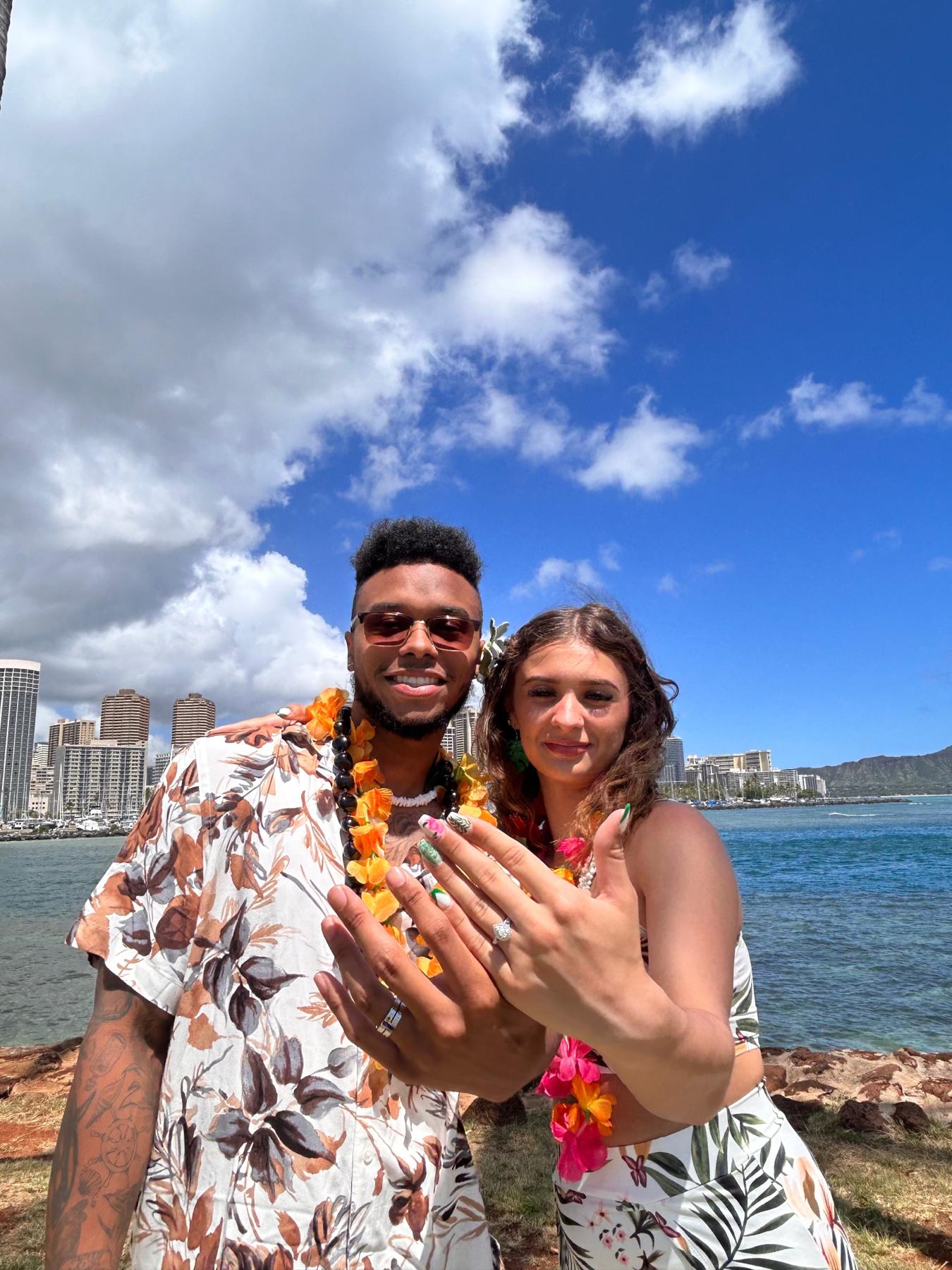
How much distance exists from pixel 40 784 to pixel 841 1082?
184278 mm

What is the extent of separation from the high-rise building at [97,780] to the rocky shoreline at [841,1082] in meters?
162

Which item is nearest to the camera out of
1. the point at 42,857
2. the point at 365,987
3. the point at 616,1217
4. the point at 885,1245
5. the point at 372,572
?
the point at 365,987

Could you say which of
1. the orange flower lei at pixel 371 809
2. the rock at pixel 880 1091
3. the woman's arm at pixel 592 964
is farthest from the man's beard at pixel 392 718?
the rock at pixel 880 1091

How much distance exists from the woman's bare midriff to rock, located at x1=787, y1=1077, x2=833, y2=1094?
256 inches

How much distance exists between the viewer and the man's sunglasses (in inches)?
96.3

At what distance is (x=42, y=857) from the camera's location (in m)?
74.0

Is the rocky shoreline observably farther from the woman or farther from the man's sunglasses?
the man's sunglasses

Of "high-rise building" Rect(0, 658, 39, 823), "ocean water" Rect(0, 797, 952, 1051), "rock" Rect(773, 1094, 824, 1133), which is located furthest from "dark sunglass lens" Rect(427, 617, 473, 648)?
"high-rise building" Rect(0, 658, 39, 823)

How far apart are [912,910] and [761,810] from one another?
129 meters

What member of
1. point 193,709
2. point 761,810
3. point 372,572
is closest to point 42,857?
point 193,709

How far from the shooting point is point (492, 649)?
113 inches

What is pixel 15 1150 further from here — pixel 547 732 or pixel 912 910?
pixel 912 910

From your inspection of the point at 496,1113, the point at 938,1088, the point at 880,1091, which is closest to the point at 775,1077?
the point at 880,1091

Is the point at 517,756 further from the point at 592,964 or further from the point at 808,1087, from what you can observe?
the point at 808,1087
